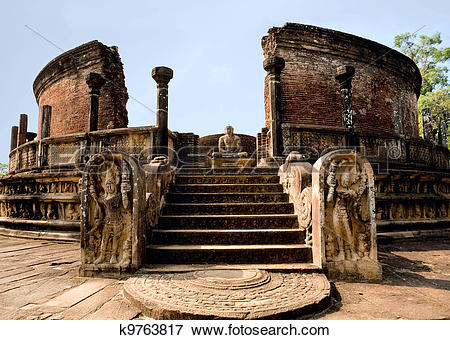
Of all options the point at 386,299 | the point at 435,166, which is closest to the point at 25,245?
the point at 386,299

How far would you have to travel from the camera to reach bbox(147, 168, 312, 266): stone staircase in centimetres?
356

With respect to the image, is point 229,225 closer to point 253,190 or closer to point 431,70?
point 253,190

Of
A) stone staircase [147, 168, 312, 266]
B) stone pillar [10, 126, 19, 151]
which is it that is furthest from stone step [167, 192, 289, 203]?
stone pillar [10, 126, 19, 151]

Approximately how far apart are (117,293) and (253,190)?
3.16 meters

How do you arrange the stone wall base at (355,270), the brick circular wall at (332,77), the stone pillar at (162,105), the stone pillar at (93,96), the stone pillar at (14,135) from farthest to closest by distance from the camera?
the stone pillar at (14,135) < the brick circular wall at (332,77) < the stone pillar at (93,96) < the stone pillar at (162,105) < the stone wall base at (355,270)

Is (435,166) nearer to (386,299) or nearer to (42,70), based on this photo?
(386,299)

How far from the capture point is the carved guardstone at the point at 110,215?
3.33 meters

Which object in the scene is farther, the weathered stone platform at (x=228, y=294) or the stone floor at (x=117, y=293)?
the stone floor at (x=117, y=293)

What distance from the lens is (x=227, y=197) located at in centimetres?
500

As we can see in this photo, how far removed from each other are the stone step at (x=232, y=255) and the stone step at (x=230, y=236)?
284mm

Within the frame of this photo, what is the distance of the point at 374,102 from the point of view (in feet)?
45.9

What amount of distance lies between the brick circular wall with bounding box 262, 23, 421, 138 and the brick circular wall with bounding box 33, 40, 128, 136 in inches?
297

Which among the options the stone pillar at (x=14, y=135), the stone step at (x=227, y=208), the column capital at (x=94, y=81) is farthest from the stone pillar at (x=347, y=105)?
the stone pillar at (x=14, y=135)
